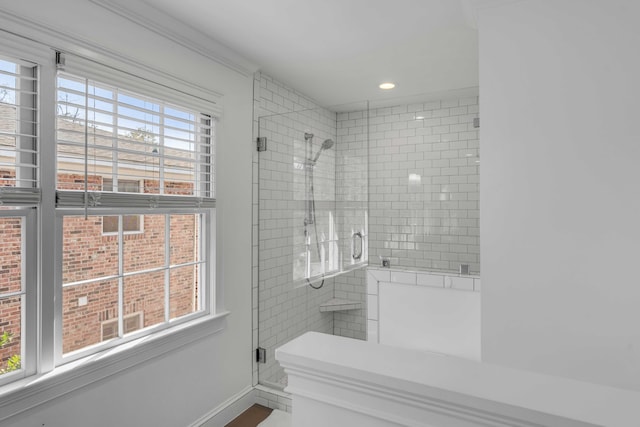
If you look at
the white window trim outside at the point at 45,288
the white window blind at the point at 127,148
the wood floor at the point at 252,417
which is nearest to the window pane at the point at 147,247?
the white window blind at the point at 127,148

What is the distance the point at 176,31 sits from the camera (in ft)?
7.38

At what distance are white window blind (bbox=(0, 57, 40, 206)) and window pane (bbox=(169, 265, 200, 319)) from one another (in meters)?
0.95

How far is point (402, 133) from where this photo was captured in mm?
2742

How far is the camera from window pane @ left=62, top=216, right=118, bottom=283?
1812 mm

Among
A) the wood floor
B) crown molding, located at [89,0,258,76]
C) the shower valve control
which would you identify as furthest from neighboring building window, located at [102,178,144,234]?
the wood floor

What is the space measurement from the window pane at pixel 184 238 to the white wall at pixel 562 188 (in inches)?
70.8

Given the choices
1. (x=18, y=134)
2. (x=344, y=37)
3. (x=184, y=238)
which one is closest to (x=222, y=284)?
(x=184, y=238)

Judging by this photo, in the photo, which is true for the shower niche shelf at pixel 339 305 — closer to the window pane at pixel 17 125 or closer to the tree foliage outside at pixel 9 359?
the tree foliage outside at pixel 9 359

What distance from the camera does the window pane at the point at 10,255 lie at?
1.59 meters

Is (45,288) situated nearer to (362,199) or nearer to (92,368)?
(92,368)

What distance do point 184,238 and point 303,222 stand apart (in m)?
0.88

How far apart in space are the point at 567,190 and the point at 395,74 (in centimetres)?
180

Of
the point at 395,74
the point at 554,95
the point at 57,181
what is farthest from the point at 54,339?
the point at 395,74

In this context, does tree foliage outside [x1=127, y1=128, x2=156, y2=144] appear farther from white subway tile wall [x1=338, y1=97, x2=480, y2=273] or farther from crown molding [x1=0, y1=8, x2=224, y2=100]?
white subway tile wall [x1=338, y1=97, x2=480, y2=273]
